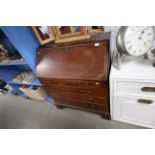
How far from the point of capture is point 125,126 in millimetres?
1414

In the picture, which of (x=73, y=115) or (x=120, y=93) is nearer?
(x=120, y=93)

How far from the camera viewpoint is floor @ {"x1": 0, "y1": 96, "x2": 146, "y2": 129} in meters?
1.54

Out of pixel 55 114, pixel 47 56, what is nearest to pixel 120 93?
pixel 47 56

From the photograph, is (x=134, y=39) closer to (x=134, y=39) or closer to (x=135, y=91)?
(x=134, y=39)

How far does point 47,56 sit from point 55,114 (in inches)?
39.2

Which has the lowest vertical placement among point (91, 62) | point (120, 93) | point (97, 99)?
point (97, 99)

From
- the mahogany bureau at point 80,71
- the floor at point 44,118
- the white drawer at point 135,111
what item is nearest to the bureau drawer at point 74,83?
the mahogany bureau at point 80,71

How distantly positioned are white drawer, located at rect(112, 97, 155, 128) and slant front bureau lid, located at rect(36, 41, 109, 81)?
0.37 meters

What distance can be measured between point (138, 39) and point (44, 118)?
1.66m

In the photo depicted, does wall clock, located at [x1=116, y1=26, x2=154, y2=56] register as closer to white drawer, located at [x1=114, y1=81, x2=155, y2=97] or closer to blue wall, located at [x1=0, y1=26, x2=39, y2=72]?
white drawer, located at [x1=114, y1=81, x2=155, y2=97]

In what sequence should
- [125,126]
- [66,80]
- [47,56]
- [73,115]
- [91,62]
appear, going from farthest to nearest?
1. [73,115]
2. [125,126]
3. [47,56]
4. [66,80]
5. [91,62]
